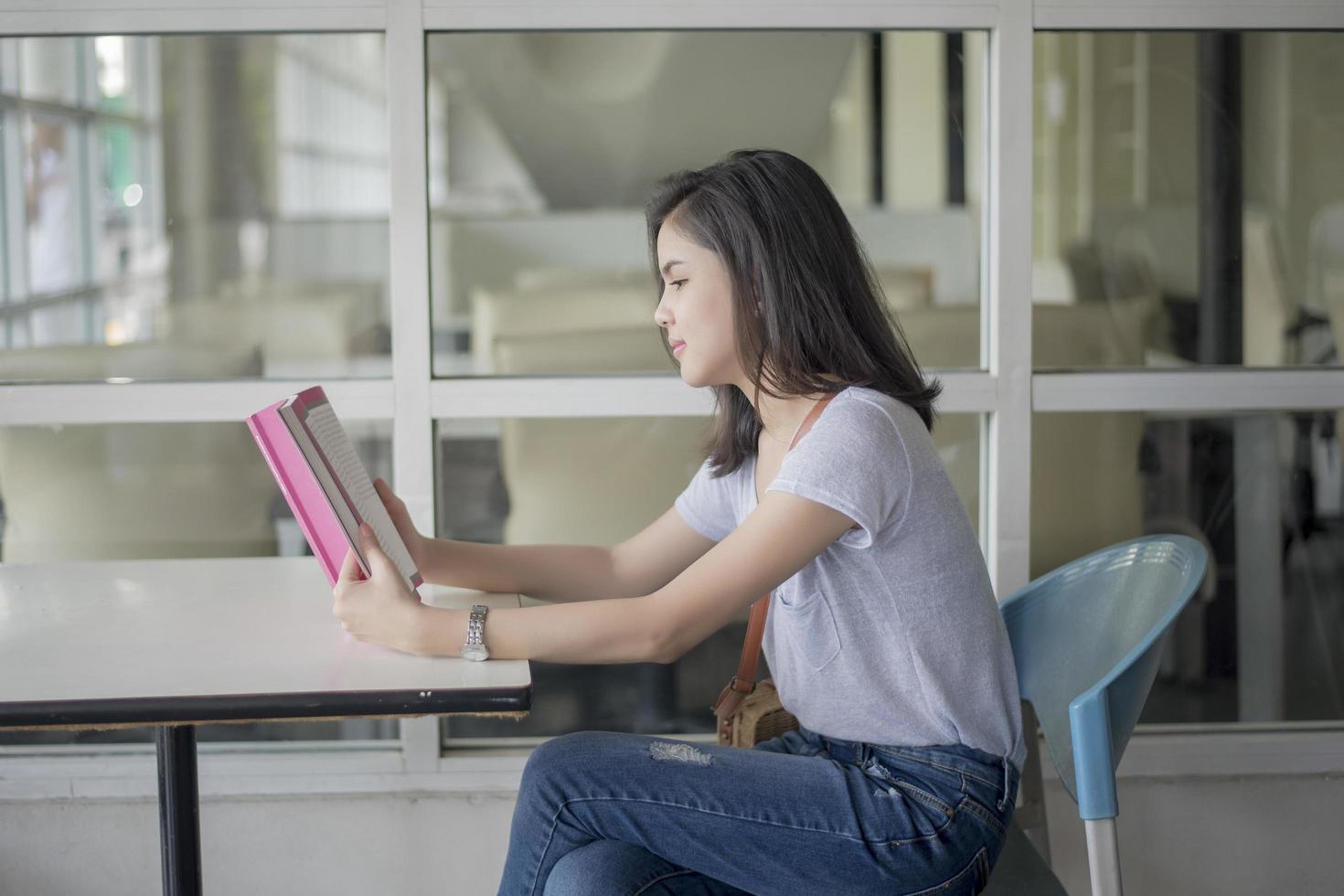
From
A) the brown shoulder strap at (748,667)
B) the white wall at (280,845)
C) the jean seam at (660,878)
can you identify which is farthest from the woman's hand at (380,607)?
the white wall at (280,845)

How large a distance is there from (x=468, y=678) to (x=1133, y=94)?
5.19ft

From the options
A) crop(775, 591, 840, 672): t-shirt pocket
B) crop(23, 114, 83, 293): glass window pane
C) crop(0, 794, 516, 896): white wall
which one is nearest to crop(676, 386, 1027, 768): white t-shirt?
crop(775, 591, 840, 672): t-shirt pocket

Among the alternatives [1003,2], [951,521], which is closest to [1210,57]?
[1003,2]

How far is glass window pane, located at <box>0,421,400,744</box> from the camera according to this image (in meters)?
2.05

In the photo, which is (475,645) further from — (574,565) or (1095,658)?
(1095,658)

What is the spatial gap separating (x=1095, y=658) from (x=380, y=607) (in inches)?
32.4

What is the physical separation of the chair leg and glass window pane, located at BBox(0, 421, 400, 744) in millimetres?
1218

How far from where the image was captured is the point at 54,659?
1.29 m

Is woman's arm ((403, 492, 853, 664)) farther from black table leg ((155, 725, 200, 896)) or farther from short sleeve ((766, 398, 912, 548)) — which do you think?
black table leg ((155, 725, 200, 896))

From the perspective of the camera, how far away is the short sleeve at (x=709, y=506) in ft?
5.45

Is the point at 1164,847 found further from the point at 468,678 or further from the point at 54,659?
the point at 54,659

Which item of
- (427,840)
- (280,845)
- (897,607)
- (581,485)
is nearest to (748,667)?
(897,607)

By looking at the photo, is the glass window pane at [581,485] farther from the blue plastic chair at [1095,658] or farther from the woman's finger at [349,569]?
the woman's finger at [349,569]

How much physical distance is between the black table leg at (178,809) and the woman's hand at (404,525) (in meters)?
0.32
